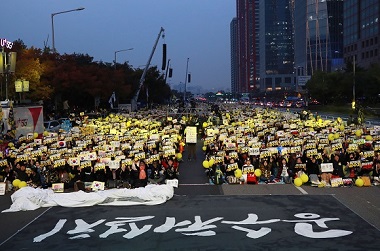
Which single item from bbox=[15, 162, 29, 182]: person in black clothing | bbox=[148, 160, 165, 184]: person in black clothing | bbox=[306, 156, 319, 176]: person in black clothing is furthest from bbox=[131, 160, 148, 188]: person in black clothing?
bbox=[306, 156, 319, 176]: person in black clothing

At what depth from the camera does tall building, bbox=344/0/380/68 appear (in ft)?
326

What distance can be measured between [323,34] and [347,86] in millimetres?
68918

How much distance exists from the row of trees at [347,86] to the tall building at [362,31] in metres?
14.9

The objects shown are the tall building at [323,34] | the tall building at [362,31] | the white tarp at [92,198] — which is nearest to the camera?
the white tarp at [92,198]

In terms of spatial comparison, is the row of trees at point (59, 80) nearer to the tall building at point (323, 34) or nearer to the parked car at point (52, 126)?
the parked car at point (52, 126)

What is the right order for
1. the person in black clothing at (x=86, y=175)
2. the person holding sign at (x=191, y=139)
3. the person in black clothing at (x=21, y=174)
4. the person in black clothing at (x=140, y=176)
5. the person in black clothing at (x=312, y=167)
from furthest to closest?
the person holding sign at (x=191, y=139) → the person in black clothing at (x=21, y=174) → the person in black clothing at (x=312, y=167) → the person in black clothing at (x=86, y=175) → the person in black clothing at (x=140, y=176)

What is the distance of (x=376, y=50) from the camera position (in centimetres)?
9950

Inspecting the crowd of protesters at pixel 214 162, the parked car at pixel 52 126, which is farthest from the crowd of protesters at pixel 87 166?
the parked car at pixel 52 126

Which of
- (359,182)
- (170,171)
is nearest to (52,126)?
(170,171)

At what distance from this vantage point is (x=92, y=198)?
50.8 ft

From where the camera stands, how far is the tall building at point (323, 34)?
138625 millimetres

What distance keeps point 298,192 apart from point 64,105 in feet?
147

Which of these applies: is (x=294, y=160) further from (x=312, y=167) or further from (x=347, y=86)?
(x=347, y=86)

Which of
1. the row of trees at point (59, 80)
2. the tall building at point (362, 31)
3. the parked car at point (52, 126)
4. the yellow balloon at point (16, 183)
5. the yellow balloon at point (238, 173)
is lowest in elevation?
the yellow balloon at point (16, 183)
